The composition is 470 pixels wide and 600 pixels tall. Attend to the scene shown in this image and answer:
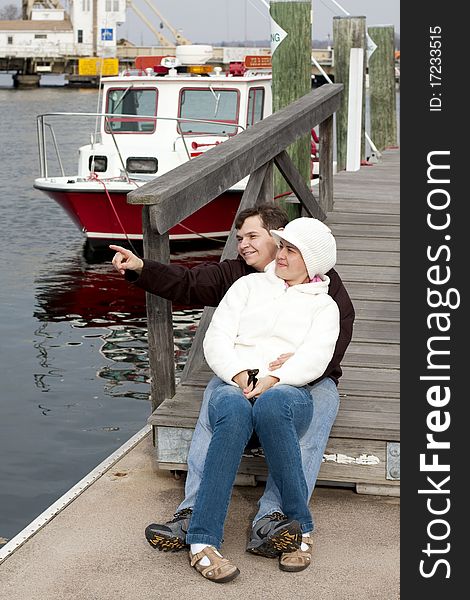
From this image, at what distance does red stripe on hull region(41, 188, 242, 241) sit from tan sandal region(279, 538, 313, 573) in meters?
10.1

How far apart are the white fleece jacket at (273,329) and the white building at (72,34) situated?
263ft

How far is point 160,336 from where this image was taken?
427 cm

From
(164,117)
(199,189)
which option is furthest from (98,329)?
(199,189)

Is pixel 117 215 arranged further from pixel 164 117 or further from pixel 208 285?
pixel 208 285

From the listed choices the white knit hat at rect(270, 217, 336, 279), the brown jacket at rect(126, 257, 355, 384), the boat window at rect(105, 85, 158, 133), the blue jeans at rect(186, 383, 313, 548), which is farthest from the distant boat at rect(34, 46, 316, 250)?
the blue jeans at rect(186, 383, 313, 548)

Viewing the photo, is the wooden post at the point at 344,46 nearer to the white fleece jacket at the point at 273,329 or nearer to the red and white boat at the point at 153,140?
the red and white boat at the point at 153,140

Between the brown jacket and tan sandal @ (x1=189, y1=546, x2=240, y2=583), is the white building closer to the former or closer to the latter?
the brown jacket

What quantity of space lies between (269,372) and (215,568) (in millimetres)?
682

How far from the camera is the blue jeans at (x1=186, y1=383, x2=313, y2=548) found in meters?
3.51

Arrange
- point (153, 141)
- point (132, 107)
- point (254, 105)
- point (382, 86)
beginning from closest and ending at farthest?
point (382, 86), point (153, 141), point (254, 105), point (132, 107)

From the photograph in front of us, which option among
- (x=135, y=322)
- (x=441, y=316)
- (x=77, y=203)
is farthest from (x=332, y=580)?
(x=77, y=203)

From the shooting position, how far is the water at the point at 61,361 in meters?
6.52

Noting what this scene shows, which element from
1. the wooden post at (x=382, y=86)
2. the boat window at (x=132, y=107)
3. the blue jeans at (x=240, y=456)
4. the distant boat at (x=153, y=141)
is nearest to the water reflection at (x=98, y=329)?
the distant boat at (x=153, y=141)

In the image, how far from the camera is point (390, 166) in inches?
424
